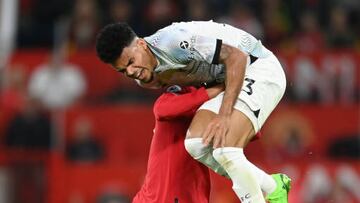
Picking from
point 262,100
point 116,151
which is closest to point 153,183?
point 262,100

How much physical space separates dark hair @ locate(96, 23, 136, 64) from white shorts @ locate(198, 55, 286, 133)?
690mm

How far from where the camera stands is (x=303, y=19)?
15227 millimetres

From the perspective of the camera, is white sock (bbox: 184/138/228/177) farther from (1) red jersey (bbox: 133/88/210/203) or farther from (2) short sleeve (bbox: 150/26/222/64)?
(2) short sleeve (bbox: 150/26/222/64)

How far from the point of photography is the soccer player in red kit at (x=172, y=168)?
829cm

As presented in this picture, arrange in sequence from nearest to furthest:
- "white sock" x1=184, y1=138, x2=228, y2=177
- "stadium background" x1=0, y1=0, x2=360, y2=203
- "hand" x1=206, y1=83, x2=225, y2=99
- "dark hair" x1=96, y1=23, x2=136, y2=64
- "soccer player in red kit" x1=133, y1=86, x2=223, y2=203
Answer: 1. "dark hair" x1=96, y1=23, x2=136, y2=64
2. "white sock" x1=184, y1=138, x2=228, y2=177
3. "hand" x1=206, y1=83, x2=225, y2=99
4. "soccer player in red kit" x1=133, y1=86, x2=223, y2=203
5. "stadium background" x1=0, y1=0, x2=360, y2=203

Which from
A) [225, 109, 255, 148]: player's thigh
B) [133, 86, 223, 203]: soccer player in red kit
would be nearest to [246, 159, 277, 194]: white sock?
[225, 109, 255, 148]: player's thigh

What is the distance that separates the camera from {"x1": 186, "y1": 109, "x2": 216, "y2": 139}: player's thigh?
7816 millimetres

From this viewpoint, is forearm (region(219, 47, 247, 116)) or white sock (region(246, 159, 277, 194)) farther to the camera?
white sock (region(246, 159, 277, 194))

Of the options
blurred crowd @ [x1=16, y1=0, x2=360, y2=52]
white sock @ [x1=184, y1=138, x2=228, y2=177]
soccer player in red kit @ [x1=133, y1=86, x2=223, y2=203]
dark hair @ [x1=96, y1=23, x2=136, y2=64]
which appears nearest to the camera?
dark hair @ [x1=96, y1=23, x2=136, y2=64]

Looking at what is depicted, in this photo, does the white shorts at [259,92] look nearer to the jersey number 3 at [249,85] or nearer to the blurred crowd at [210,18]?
the jersey number 3 at [249,85]

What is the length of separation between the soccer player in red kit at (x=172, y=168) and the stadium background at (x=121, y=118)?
3351mm

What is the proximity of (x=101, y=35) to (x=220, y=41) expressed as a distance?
740 millimetres

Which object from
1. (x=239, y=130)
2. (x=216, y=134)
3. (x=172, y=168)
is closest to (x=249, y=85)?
(x=239, y=130)

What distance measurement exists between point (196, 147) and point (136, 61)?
2.23 ft
